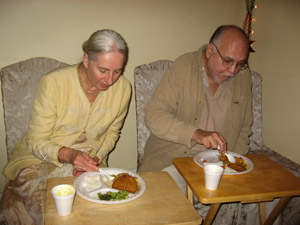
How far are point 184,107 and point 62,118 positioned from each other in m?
0.95

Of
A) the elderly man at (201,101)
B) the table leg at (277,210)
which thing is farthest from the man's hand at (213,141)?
the table leg at (277,210)

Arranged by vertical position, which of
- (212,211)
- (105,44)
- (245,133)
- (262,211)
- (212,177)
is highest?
(105,44)

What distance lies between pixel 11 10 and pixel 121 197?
1941 millimetres

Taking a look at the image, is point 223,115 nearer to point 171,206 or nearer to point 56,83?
point 171,206

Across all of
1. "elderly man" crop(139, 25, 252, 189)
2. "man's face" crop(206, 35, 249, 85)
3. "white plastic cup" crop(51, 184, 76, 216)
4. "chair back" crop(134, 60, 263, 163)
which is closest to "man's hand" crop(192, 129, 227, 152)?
"elderly man" crop(139, 25, 252, 189)

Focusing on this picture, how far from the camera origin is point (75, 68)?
6.06ft

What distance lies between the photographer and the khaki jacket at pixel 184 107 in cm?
206

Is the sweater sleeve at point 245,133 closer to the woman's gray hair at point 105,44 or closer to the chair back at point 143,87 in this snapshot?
the chair back at point 143,87

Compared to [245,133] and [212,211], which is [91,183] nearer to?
[212,211]

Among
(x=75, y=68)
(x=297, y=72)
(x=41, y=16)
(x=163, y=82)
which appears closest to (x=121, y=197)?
(x=75, y=68)

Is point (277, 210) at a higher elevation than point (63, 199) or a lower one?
lower

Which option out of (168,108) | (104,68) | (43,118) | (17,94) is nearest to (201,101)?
(168,108)

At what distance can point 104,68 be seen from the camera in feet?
5.40

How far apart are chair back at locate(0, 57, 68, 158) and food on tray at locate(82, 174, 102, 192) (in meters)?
1.04
